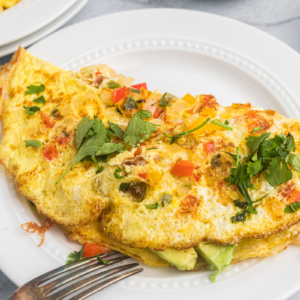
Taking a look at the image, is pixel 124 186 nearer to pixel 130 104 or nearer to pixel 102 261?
pixel 102 261

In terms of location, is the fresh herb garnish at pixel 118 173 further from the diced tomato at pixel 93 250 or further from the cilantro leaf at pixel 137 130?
the diced tomato at pixel 93 250

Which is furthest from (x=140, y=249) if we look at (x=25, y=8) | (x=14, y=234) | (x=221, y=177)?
(x=25, y=8)

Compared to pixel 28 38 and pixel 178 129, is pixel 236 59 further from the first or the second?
pixel 28 38

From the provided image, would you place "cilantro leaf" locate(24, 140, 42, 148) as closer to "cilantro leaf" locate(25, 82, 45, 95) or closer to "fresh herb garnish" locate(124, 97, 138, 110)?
"cilantro leaf" locate(25, 82, 45, 95)

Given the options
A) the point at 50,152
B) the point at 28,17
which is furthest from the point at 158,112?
the point at 28,17

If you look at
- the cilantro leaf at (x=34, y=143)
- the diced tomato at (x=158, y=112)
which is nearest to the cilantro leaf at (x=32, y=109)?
the cilantro leaf at (x=34, y=143)

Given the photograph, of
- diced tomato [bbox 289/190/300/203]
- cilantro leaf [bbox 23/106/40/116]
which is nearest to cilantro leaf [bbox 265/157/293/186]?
diced tomato [bbox 289/190/300/203]
